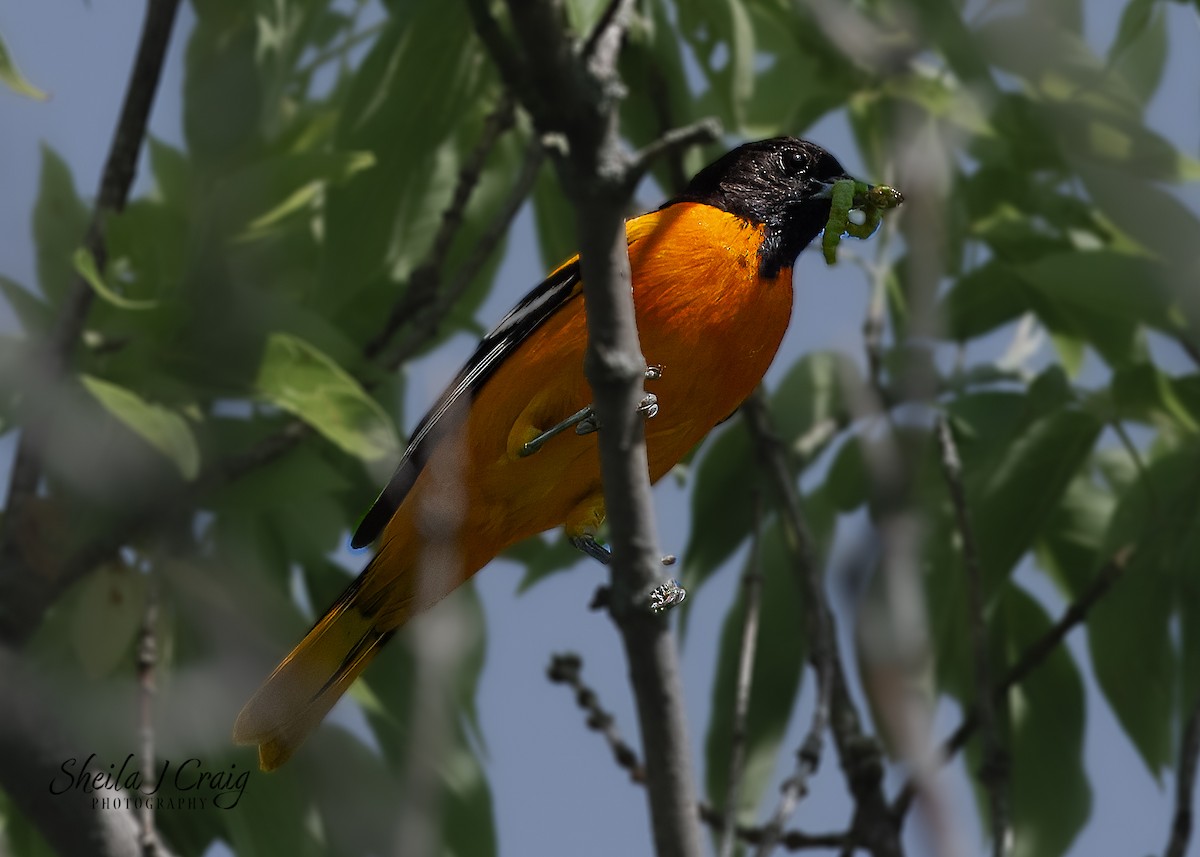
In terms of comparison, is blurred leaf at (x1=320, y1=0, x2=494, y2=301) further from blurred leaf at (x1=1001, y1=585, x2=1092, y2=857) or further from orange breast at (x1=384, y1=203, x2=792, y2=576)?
blurred leaf at (x1=1001, y1=585, x2=1092, y2=857)

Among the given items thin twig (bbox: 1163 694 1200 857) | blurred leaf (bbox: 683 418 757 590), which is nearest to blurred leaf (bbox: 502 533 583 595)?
blurred leaf (bbox: 683 418 757 590)

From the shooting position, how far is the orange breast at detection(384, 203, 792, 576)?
3.75m

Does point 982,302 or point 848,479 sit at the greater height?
point 982,302

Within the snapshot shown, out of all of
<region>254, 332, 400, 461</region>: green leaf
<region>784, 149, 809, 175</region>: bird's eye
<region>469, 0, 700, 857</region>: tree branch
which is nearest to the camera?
<region>469, 0, 700, 857</region>: tree branch

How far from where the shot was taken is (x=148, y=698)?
11.9 feet

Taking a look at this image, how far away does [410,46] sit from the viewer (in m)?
4.41

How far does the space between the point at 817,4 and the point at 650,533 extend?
87.2 inches

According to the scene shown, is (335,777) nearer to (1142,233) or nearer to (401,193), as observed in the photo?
(401,193)

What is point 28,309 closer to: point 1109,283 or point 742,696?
point 742,696

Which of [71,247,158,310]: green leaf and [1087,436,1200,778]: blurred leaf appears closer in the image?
[71,247,158,310]: green leaf

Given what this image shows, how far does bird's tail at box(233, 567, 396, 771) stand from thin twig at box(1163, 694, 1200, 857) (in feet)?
6.63

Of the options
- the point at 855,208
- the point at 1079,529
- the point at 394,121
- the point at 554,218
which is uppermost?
the point at 394,121

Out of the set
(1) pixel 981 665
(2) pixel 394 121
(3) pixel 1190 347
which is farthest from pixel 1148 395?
(2) pixel 394 121

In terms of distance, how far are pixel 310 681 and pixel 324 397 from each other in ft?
2.32
